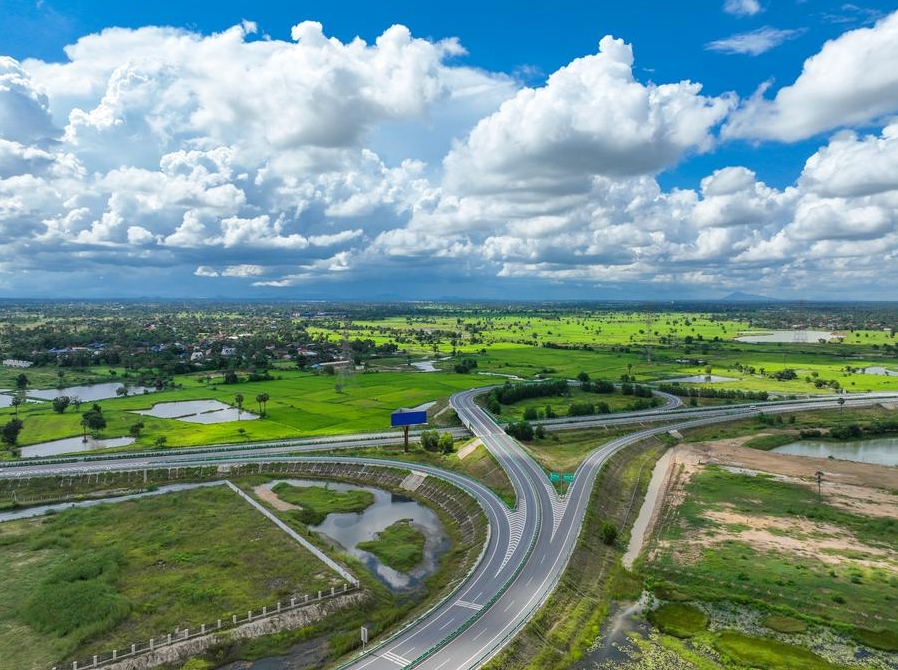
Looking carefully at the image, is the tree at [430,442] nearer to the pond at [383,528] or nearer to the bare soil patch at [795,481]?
the pond at [383,528]

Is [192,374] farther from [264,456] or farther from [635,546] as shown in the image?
[635,546]

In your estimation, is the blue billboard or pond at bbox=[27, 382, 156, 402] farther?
pond at bbox=[27, 382, 156, 402]

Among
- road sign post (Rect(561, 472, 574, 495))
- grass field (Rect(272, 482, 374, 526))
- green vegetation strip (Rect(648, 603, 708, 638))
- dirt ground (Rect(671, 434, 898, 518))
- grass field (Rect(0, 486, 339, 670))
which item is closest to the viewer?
grass field (Rect(0, 486, 339, 670))

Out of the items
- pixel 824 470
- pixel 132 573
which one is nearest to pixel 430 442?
pixel 132 573

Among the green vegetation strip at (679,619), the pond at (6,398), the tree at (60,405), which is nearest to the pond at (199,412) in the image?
the tree at (60,405)

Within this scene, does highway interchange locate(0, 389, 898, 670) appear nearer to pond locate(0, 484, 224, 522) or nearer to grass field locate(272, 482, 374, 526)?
pond locate(0, 484, 224, 522)

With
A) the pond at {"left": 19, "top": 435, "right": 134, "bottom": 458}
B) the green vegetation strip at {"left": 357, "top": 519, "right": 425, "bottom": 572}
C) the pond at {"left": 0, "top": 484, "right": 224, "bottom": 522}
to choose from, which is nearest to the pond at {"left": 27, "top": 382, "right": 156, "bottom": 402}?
the pond at {"left": 19, "top": 435, "right": 134, "bottom": 458}
